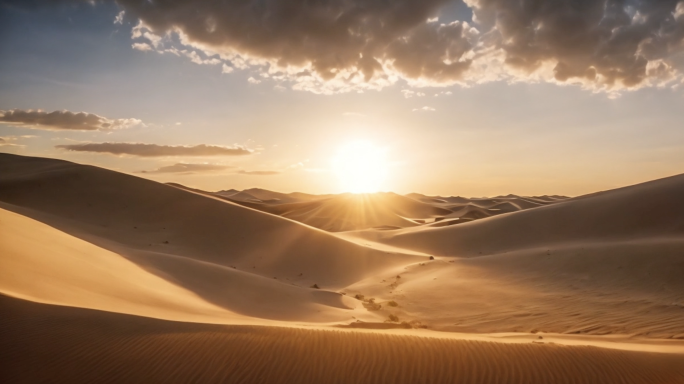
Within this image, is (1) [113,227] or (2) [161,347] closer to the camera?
(2) [161,347]

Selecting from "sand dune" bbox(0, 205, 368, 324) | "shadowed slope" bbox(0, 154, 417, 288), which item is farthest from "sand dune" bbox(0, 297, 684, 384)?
"shadowed slope" bbox(0, 154, 417, 288)

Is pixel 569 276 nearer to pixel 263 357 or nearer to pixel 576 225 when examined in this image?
pixel 576 225

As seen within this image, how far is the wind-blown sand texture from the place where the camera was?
5.23 m

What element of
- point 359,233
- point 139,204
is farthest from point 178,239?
point 359,233

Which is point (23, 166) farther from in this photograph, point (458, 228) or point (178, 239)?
point (458, 228)

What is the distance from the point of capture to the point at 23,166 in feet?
97.7

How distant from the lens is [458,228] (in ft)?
90.0

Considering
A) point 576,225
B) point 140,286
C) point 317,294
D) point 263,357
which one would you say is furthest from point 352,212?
point 263,357

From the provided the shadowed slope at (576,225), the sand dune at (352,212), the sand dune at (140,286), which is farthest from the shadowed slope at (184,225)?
the sand dune at (352,212)

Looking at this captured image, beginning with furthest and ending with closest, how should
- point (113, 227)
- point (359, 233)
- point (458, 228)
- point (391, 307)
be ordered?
1. point (359, 233)
2. point (458, 228)
3. point (113, 227)
4. point (391, 307)

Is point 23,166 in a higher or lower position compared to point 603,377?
higher

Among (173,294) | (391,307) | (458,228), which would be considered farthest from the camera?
(458,228)

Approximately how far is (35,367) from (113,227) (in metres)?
16.6

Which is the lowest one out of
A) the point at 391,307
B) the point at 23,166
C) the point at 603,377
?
the point at 391,307
